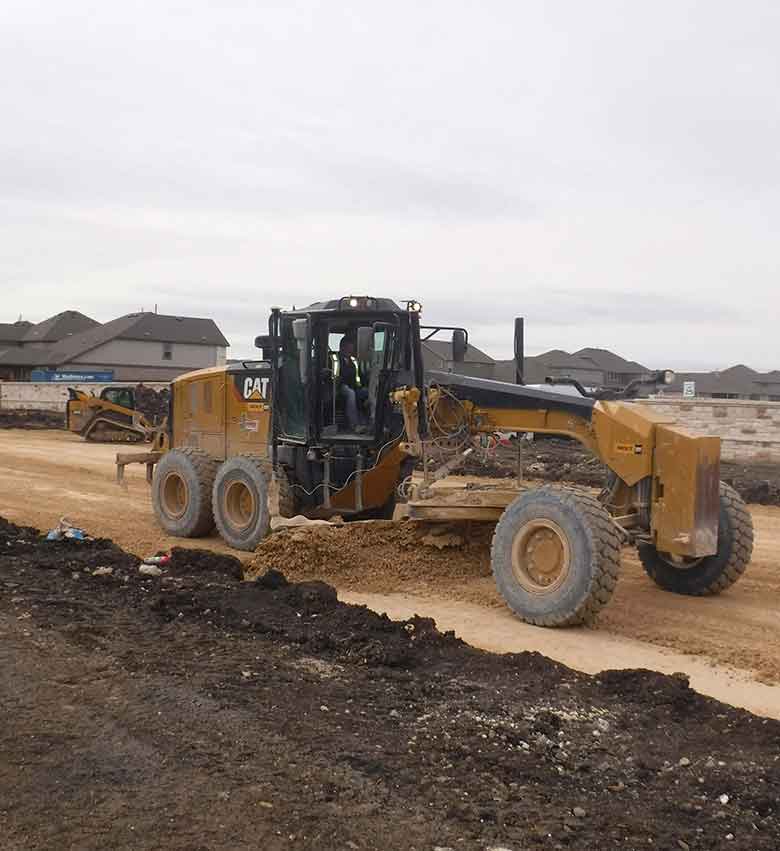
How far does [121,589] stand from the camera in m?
8.09

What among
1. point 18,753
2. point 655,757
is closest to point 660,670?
point 655,757

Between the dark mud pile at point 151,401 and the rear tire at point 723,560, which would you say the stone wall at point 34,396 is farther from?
the rear tire at point 723,560

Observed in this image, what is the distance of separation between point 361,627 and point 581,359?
62.9m

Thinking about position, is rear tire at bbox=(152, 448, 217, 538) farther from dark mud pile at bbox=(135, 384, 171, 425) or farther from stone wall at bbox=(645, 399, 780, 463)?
dark mud pile at bbox=(135, 384, 171, 425)

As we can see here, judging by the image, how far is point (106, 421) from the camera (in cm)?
2894

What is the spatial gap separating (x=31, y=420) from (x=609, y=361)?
44876 millimetres

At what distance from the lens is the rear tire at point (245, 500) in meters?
10.5

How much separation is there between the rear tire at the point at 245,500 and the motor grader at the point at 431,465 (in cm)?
2

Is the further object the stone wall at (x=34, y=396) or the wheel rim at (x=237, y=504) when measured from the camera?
the stone wall at (x=34, y=396)

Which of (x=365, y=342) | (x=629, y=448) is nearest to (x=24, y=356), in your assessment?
(x=365, y=342)

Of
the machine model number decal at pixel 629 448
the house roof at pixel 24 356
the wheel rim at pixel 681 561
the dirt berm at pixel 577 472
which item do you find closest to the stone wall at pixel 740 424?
the dirt berm at pixel 577 472

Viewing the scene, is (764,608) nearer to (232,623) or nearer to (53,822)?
(232,623)

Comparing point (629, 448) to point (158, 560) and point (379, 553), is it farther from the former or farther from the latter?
point (158, 560)

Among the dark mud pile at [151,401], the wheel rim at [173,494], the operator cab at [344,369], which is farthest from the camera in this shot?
the dark mud pile at [151,401]
